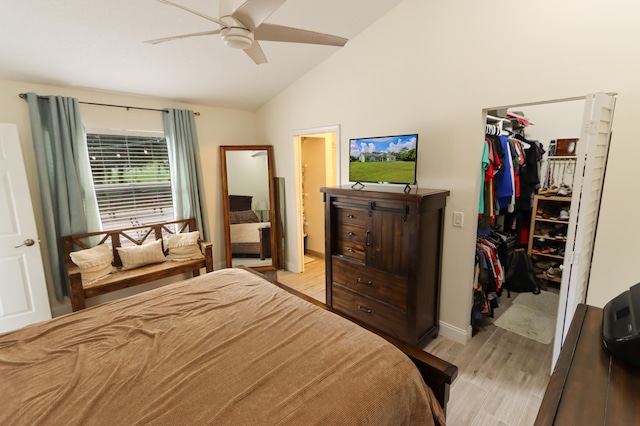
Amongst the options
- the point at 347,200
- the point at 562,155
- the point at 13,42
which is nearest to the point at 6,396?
the point at 347,200

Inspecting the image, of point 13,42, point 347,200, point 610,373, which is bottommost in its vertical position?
point 610,373

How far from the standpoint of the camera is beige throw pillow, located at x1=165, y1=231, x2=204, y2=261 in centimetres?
335

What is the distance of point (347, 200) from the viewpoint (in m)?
2.55

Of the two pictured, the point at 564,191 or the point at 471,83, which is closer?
the point at 471,83

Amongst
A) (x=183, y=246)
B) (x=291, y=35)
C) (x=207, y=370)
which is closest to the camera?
(x=207, y=370)

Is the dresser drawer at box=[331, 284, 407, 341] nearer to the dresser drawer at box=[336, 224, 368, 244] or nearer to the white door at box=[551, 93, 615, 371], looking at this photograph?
the dresser drawer at box=[336, 224, 368, 244]

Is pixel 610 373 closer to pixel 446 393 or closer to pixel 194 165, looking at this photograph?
pixel 446 393

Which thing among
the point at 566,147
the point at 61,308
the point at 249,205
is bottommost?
the point at 61,308

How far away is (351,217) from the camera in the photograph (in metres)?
2.58

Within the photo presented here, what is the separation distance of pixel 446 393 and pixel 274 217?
10.1 feet

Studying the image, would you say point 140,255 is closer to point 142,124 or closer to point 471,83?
point 142,124

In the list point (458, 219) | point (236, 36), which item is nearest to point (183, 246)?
point (236, 36)

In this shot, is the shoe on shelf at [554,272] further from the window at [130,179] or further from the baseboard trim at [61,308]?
the baseboard trim at [61,308]

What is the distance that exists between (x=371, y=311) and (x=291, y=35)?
2.13 meters
